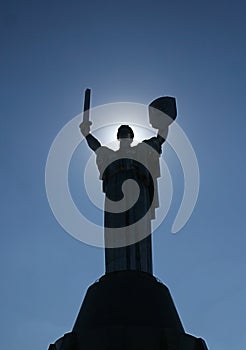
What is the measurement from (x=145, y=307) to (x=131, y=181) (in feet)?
14.8

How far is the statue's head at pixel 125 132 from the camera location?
20.1 meters

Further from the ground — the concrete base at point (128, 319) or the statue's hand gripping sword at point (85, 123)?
the statue's hand gripping sword at point (85, 123)

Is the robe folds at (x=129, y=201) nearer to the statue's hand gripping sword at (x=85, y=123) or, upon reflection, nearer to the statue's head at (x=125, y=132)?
the statue's head at (x=125, y=132)

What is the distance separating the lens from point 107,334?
14.5 metres

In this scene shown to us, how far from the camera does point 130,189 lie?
1869cm

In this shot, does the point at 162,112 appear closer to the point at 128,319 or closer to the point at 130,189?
the point at 130,189

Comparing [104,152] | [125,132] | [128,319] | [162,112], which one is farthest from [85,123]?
[128,319]

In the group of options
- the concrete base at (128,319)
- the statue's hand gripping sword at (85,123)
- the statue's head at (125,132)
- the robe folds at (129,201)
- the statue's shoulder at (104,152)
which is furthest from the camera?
the statue's head at (125,132)

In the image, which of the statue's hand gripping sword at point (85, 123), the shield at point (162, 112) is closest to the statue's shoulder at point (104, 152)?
the statue's hand gripping sword at point (85, 123)

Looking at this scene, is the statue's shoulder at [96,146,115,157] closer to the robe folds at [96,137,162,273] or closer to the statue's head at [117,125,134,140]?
the robe folds at [96,137,162,273]

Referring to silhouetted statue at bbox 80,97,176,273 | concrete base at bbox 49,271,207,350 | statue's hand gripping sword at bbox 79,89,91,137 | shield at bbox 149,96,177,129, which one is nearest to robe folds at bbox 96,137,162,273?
silhouetted statue at bbox 80,97,176,273

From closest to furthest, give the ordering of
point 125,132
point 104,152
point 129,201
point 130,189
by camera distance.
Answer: point 129,201 < point 130,189 < point 104,152 < point 125,132

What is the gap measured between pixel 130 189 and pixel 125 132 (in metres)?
2.41

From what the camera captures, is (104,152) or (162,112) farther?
(162,112)
